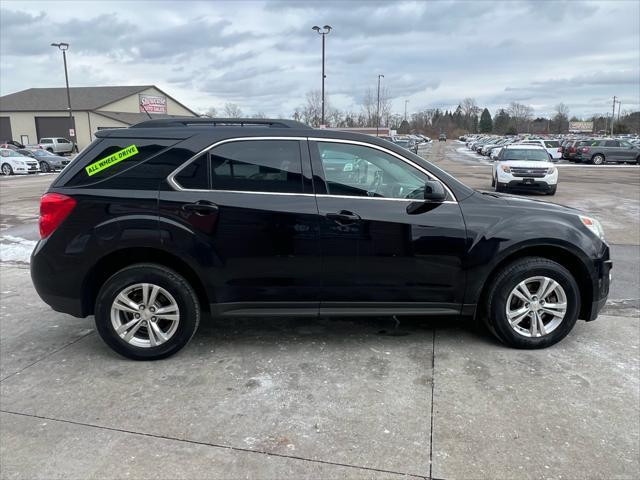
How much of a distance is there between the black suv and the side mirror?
1 centimetres

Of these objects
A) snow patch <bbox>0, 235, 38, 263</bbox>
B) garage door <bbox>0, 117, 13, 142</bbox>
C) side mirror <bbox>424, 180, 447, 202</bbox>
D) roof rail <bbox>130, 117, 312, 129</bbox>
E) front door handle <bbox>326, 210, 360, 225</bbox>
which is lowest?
snow patch <bbox>0, 235, 38, 263</bbox>

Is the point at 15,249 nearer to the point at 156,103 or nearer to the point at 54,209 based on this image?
the point at 54,209

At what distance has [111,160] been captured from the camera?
12.7 ft

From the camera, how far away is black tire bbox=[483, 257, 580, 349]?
13.0 feet

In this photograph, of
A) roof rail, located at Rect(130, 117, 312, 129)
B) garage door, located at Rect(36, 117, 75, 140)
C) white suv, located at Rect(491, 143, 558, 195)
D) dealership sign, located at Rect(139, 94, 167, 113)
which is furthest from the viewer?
dealership sign, located at Rect(139, 94, 167, 113)

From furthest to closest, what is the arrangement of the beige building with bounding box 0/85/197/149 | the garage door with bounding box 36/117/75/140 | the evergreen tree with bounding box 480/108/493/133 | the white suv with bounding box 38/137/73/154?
the evergreen tree with bounding box 480/108/493/133 → the garage door with bounding box 36/117/75/140 → the beige building with bounding box 0/85/197/149 → the white suv with bounding box 38/137/73/154

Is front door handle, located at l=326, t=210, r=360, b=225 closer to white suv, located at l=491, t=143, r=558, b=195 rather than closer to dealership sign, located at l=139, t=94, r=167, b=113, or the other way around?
white suv, located at l=491, t=143, r=558, b=195

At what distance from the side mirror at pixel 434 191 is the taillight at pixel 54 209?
105 inches

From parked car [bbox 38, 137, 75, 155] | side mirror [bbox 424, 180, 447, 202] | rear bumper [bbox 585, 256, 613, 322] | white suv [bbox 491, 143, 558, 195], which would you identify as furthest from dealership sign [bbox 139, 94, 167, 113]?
rear bumper [bbox 585, 256, 613, 322]

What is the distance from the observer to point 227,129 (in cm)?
395

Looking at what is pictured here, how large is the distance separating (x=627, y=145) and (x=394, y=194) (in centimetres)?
3737

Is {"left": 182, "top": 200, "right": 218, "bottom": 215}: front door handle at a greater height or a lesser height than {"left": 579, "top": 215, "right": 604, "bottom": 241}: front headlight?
greater

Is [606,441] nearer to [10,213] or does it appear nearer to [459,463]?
[459,463]

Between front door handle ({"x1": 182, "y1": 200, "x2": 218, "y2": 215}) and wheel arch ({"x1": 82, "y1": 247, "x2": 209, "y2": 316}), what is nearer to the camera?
front door handle ({"x1": 182, "y1": 200, "x2": 218, "y2": 215})
